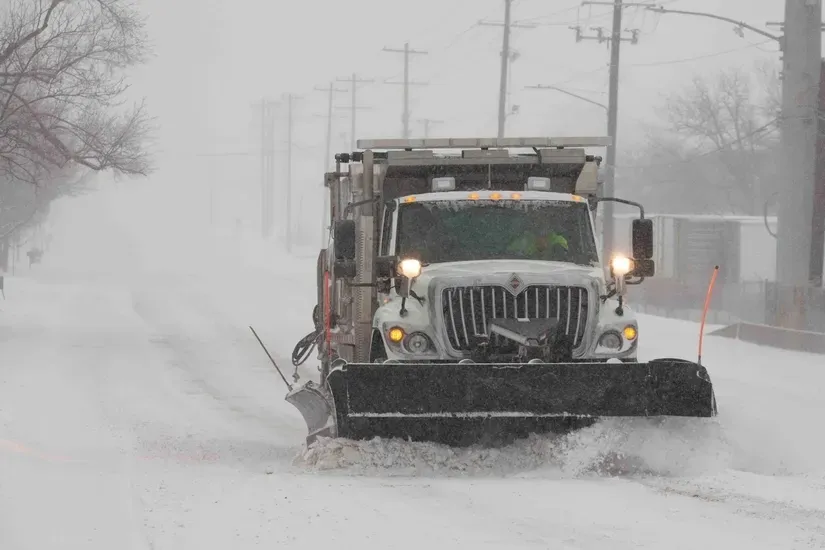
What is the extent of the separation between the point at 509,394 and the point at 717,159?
68.4 m

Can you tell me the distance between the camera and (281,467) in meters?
11.1

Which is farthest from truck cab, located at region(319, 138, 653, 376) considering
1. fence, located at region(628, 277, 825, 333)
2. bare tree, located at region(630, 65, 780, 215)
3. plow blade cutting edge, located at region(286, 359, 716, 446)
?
bare tree, located at region(630, 65, 780, 215)

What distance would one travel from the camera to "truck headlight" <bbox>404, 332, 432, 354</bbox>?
10.8 meters

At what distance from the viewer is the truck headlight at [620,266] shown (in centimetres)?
1155

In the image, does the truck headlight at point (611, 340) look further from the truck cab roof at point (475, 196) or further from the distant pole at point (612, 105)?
the distant pole at point (612, 105)

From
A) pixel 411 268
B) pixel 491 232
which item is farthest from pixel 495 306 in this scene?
pixel 491 232

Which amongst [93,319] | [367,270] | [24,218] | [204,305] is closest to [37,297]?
[204,305]

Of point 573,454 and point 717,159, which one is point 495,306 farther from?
point 717,159

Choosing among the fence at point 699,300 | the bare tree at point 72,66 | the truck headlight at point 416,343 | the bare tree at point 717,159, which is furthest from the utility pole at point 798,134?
the bare tree at point 717,159

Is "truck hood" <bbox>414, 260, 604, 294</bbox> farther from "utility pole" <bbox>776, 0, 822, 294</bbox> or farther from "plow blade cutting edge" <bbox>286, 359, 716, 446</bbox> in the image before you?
"utility pole" <bbox>776, 0, 822, 294</bbox>

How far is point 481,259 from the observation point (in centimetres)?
1151

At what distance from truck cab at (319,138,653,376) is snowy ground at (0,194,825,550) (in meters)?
0.91

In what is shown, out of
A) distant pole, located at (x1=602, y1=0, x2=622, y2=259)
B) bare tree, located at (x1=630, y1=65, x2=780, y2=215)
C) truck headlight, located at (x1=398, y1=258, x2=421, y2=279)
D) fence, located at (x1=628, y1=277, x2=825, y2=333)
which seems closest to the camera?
truck headlight, located at (x1=398, y1=258, x2=421, y2=279)

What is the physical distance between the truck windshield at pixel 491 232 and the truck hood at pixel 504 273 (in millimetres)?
221
